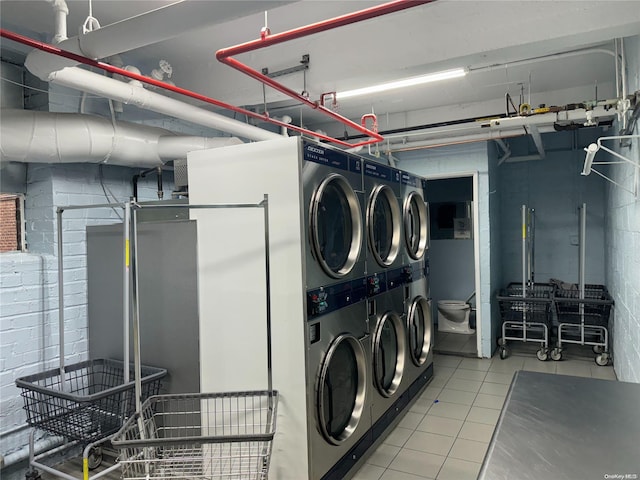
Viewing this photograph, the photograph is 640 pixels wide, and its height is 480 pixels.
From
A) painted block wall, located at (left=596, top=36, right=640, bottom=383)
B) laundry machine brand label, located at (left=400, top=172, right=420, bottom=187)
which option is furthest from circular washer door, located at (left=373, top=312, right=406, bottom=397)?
painted block wall, located at (left=596, top=36, right=640, bottom=383)

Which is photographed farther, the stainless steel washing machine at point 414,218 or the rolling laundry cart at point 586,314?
the rolling laundry cart at point 586,314

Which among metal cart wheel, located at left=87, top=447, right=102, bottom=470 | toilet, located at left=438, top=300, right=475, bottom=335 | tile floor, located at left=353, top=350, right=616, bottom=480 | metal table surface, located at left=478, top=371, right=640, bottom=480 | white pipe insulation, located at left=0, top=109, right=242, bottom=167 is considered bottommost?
tile floor, located at left=353, top=350, right=616, bottom=480

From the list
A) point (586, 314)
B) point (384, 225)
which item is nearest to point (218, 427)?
point (384, 225)

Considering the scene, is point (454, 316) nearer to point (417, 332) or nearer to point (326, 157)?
point (417, 332)

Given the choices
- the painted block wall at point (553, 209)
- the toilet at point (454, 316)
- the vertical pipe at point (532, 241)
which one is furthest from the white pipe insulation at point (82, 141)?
the painted block wall at point (553, 209)

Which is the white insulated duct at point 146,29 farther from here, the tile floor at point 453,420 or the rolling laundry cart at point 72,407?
the tile floor at point 453,420

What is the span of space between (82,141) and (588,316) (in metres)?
5.86

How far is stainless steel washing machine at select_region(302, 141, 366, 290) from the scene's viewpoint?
2.69 m

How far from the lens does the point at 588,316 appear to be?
545 centimetres

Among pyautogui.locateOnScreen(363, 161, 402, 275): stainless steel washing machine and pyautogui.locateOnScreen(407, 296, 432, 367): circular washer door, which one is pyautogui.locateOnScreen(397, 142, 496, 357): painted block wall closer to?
pyautogui.locateOnScreen(407, 296, 432, 367): circular washer door

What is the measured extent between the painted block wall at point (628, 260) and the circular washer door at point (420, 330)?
1804 millimetres

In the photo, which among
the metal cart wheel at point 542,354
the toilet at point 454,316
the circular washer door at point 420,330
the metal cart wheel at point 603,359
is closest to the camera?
the circular washer door at point 420,330

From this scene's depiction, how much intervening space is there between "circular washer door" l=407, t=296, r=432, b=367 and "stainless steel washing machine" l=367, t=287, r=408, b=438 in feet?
0.99

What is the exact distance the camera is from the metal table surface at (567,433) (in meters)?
1.28
